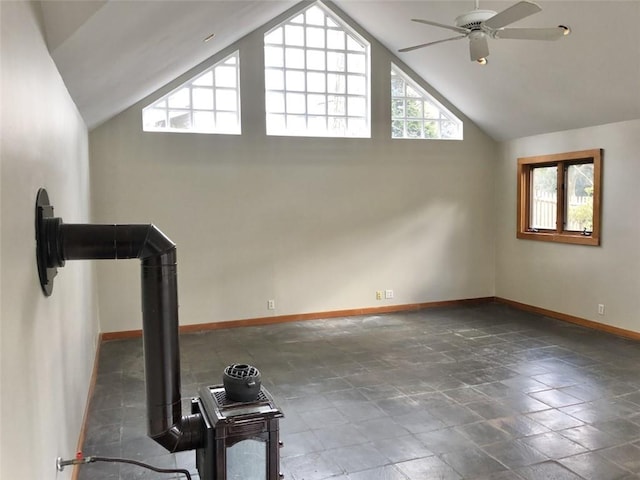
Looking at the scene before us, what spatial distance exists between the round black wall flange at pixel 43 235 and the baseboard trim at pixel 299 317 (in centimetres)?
385

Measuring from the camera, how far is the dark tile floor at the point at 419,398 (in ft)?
9.45

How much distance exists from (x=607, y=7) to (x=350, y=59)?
3237 millimetres

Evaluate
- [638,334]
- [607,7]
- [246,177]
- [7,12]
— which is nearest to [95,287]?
[246,177]

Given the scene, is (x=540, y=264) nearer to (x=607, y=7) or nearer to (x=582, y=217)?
(x=582, y=217)

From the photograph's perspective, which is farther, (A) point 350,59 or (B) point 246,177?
(A) point 350,59

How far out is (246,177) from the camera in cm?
606

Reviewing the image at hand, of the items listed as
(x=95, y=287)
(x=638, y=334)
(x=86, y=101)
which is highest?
(x=86, y=101)

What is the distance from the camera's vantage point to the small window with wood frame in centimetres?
580

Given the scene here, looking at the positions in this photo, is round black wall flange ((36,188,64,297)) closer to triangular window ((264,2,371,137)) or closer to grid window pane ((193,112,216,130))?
grid window pane ((193,112,216,130))

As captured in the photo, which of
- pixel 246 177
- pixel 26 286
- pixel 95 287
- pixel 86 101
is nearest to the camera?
pixel 26 286

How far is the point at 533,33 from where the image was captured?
3436 millimetres

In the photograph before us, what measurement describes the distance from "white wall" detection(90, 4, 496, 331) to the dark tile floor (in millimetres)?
626

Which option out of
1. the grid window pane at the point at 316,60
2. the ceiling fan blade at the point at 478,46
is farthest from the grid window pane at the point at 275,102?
the ceiling fan blade at the point at 478,46

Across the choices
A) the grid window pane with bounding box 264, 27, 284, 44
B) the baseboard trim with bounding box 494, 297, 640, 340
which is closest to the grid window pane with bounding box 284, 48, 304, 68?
the grid window pane with bounding box 264, 27, 284, 44
